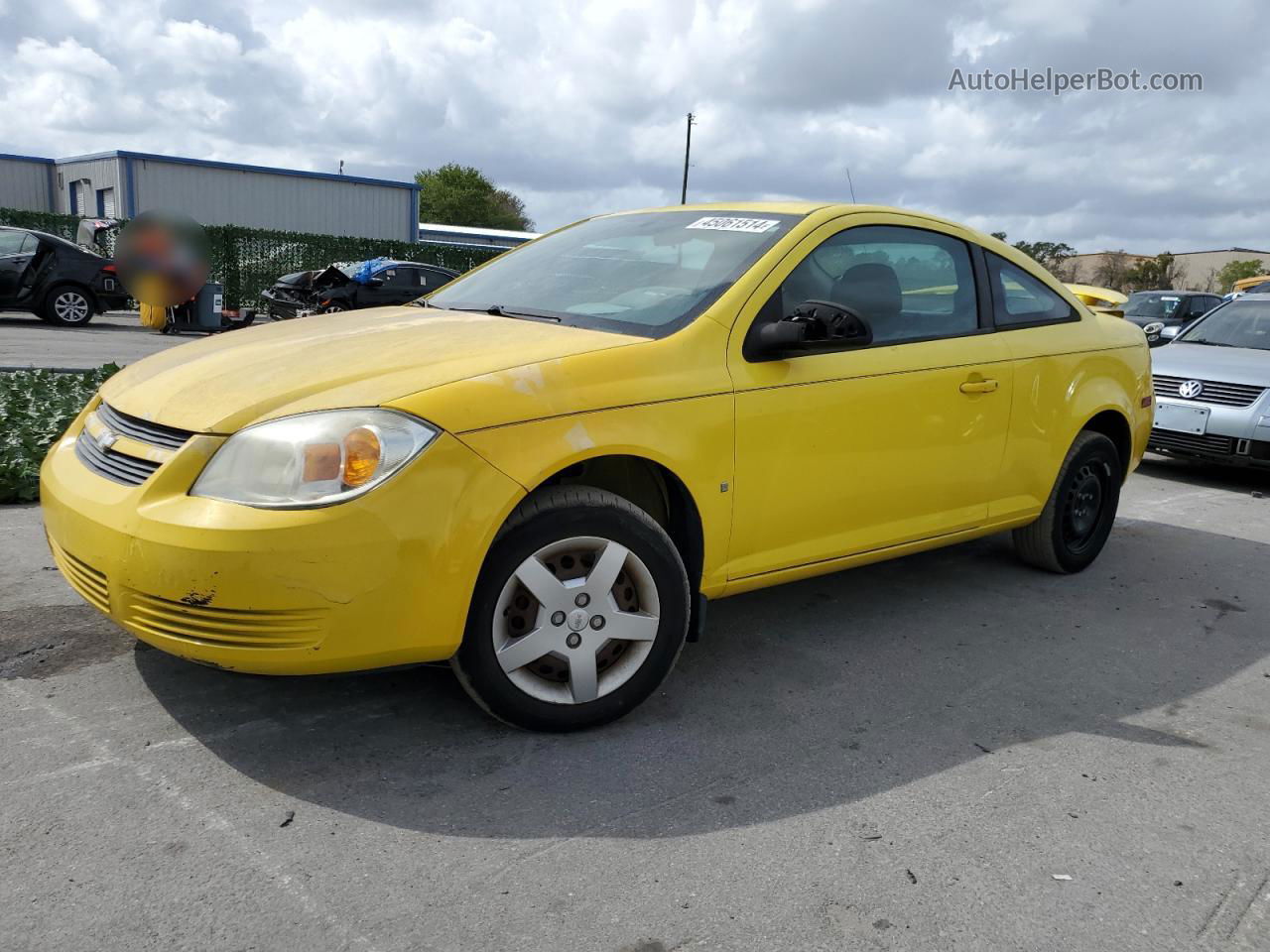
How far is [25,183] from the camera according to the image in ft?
106

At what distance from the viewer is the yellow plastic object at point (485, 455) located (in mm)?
2631

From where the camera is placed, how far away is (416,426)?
2.71 meters

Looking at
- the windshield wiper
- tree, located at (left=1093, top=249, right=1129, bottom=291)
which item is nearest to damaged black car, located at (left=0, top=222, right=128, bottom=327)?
the windshield wiper

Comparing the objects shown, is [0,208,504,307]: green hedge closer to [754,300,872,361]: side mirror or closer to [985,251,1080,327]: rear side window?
[985,251,1080,327]: rear side window

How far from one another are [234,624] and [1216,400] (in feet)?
24.0

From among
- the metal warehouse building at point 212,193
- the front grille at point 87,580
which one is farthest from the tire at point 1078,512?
the metal warehouse building at point 212,193

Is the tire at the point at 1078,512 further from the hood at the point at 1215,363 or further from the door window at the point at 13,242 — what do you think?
the door window at the point at 13,242

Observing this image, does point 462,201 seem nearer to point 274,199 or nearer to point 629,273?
→ point 274,199

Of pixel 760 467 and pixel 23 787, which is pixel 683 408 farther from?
pixel 23 787

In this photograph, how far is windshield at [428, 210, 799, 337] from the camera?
3500 millimetres

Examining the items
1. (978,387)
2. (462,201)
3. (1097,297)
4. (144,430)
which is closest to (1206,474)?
(1097,297)

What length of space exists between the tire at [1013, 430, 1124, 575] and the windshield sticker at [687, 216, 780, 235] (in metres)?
1.96

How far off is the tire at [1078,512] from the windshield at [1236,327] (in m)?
4.48

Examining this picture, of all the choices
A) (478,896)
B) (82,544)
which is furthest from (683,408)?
(82,544)
